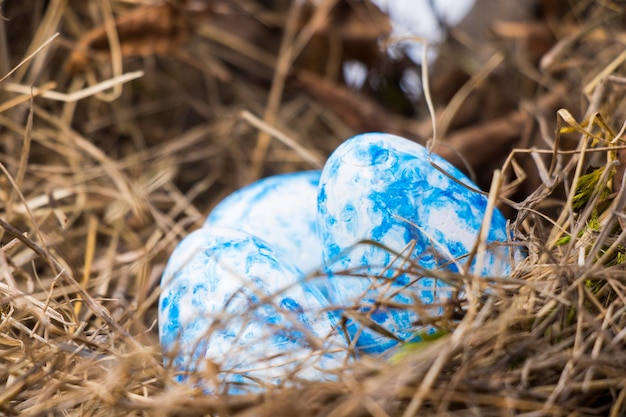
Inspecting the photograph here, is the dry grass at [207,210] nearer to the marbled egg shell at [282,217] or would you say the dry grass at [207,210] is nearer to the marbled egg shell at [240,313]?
the marbled egg shell at [240,313]

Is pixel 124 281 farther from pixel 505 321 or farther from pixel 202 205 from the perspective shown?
pixel 505 321

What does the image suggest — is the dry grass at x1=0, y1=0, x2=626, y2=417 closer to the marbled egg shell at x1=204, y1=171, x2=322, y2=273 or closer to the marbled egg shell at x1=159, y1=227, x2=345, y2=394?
the marbled egg shell at x1=159, y1=227, x2=345, y2=394

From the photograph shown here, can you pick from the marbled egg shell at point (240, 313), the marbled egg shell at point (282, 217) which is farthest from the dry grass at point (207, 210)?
the marbled egg shell at point (282, 217)

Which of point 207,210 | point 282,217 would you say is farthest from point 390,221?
point 207,210

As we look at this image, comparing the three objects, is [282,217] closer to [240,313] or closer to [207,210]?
[240,313]

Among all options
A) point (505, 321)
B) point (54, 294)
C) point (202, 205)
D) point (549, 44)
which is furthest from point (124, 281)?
point (549, 44)
